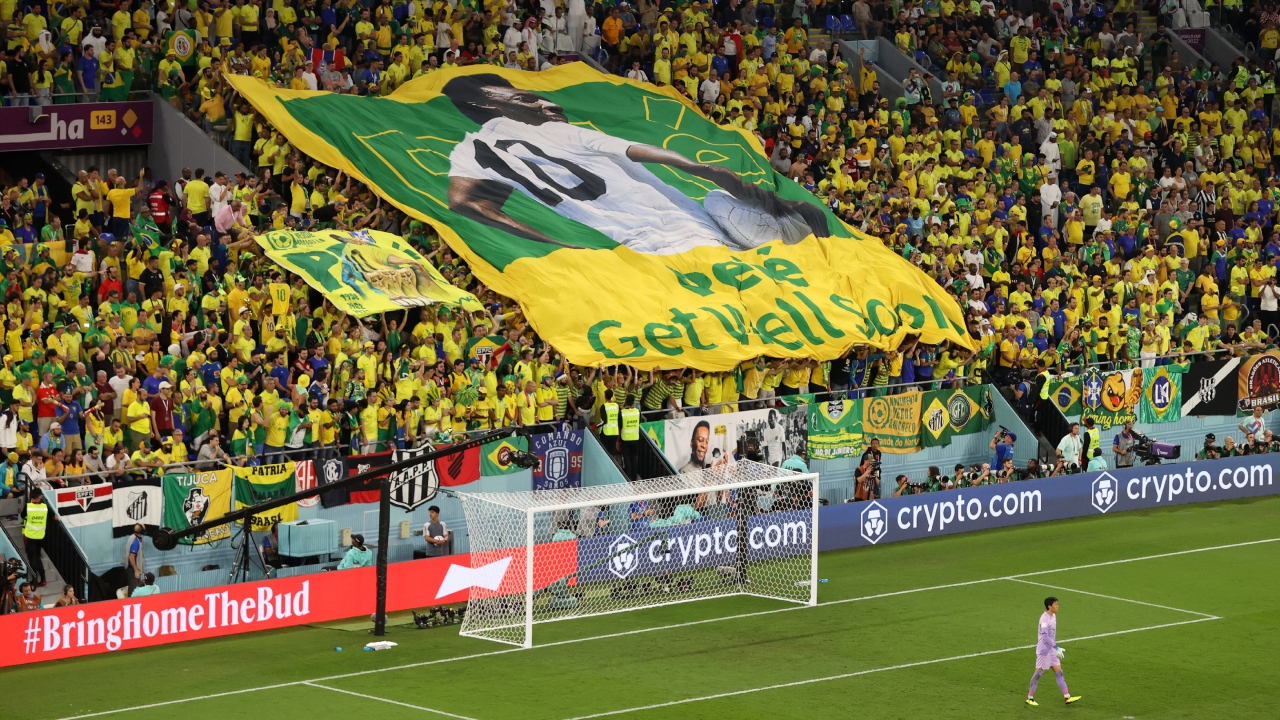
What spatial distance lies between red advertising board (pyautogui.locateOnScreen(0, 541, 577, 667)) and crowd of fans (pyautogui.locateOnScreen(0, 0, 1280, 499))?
200cm

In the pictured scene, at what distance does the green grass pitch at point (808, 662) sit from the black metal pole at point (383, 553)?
253 millimetres

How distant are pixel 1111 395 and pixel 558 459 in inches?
438

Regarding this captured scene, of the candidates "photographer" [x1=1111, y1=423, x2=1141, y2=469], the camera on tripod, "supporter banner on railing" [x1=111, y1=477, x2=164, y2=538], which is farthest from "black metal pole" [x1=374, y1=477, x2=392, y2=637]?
the camera on tripod

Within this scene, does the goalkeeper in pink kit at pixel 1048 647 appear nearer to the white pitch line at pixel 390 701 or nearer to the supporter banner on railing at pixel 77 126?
the white pitch line at pixel 390 701

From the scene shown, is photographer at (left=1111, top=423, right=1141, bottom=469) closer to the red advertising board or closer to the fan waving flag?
the red advertising board

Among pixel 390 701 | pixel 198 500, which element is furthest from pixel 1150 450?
pixel 390 701

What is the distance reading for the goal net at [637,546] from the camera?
78.2 feet

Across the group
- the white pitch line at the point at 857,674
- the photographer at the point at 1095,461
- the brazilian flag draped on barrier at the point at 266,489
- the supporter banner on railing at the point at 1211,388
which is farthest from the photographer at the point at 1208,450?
the brazilian flag draped on barrier at the point at 266,489

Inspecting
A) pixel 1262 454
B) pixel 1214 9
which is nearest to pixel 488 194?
pixel 1262 454

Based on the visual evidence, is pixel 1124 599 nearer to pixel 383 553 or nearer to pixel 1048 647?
pixel 1048 647

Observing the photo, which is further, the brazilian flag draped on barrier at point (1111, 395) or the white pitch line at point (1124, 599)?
the brazilian flag draped on barrier at point (1111, 395)

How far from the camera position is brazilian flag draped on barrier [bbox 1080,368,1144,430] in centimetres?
3309

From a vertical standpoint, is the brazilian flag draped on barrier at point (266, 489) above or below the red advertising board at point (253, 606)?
above

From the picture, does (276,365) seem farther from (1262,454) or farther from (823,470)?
(1262,454)
